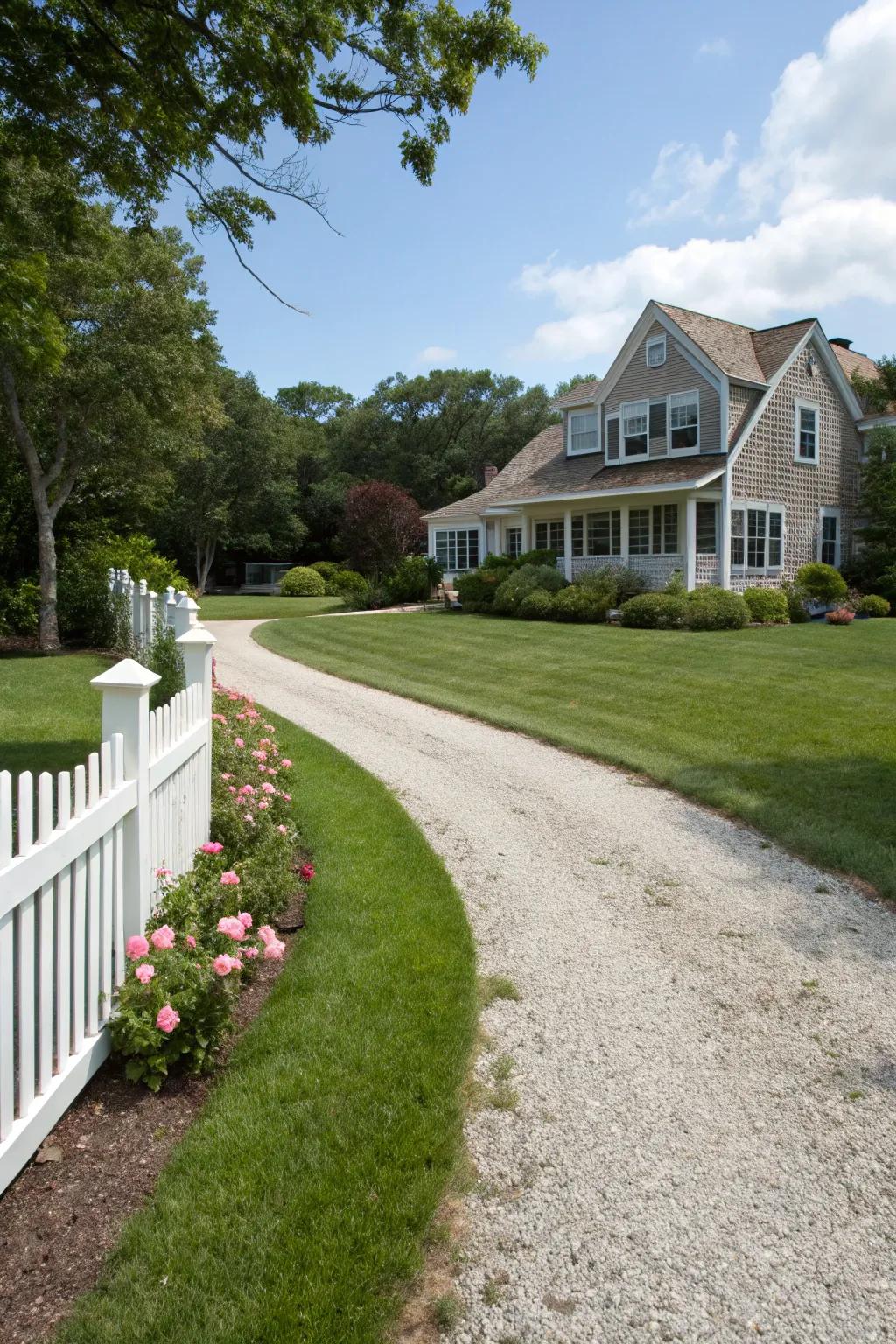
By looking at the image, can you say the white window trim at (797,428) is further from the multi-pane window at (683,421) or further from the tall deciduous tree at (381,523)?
the tall deciduous tree at (381,523)

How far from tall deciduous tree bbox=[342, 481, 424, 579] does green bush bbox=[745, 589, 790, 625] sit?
55.4 ft

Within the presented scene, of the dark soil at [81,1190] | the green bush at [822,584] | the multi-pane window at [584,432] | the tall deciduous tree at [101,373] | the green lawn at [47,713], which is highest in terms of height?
the multi-pane window at [584,432]

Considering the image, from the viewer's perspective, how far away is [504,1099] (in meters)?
3.15

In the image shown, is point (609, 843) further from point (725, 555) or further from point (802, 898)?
point (725, 555)

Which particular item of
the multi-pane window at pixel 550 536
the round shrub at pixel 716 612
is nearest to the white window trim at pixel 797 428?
the round shrub at pixel 716 612

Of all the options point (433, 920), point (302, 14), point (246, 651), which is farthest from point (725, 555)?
point (433, 920)

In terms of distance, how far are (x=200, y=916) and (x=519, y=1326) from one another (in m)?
2.28

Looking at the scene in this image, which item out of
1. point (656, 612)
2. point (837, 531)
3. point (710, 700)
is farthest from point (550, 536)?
point (710, 700)

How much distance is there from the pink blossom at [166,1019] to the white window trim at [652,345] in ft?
76.4

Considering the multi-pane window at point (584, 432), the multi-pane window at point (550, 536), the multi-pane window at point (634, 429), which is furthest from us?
the multi-pane window at point (550, 536)

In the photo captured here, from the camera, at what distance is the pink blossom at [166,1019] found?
3145mm

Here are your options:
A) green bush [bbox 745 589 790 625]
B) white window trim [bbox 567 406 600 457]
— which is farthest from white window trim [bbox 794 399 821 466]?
white window trim [bbox 567 406 600 457]

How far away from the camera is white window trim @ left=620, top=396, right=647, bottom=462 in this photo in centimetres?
2366

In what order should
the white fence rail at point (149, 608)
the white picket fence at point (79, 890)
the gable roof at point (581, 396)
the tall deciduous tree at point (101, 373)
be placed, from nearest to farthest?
1. the white picket fence at point (79, 890)
2. the white fence rail at point (149, 608)
3. the tall deciduous tree at point (101, 373)
4. the gable roof at point (581, 396)
